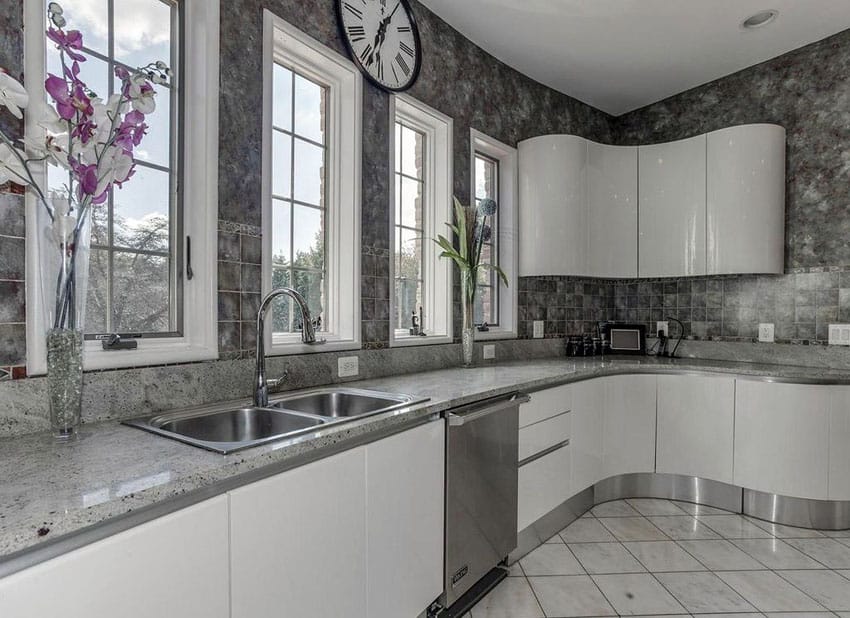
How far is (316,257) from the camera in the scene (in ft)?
→ 7.47

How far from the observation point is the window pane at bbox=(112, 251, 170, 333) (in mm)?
1600

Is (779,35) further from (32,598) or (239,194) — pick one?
(32,598)

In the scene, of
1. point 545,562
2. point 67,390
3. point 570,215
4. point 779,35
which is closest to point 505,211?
point 570,215

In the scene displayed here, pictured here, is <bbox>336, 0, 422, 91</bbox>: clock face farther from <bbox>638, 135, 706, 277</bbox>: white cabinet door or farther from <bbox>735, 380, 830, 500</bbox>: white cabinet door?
<bbox>735, 380, 830, 500</bbox>: white cabinet door

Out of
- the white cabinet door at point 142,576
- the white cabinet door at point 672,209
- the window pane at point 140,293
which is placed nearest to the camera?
the white cabinet door at point 142,576

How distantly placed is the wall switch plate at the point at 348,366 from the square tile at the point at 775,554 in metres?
2.00

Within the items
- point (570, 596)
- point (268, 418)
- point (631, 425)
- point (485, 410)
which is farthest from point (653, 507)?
point (268, 418)

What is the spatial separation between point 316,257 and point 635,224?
228 cm

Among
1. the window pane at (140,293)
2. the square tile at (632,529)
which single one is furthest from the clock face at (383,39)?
the square tile at (632,529)

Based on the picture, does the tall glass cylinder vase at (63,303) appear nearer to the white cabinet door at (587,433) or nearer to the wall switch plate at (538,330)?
the white cabinet door at (587,433)

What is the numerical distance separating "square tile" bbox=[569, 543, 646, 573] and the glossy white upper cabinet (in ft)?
5.98

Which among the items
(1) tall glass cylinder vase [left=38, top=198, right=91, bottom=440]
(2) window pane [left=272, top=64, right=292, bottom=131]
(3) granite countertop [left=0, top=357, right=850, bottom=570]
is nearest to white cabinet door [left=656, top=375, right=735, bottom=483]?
(3) granite countertop [left=0, top=357, right=850, bottom=570]

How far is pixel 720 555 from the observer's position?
2273 millimetres

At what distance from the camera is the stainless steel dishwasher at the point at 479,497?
5.83 ft
